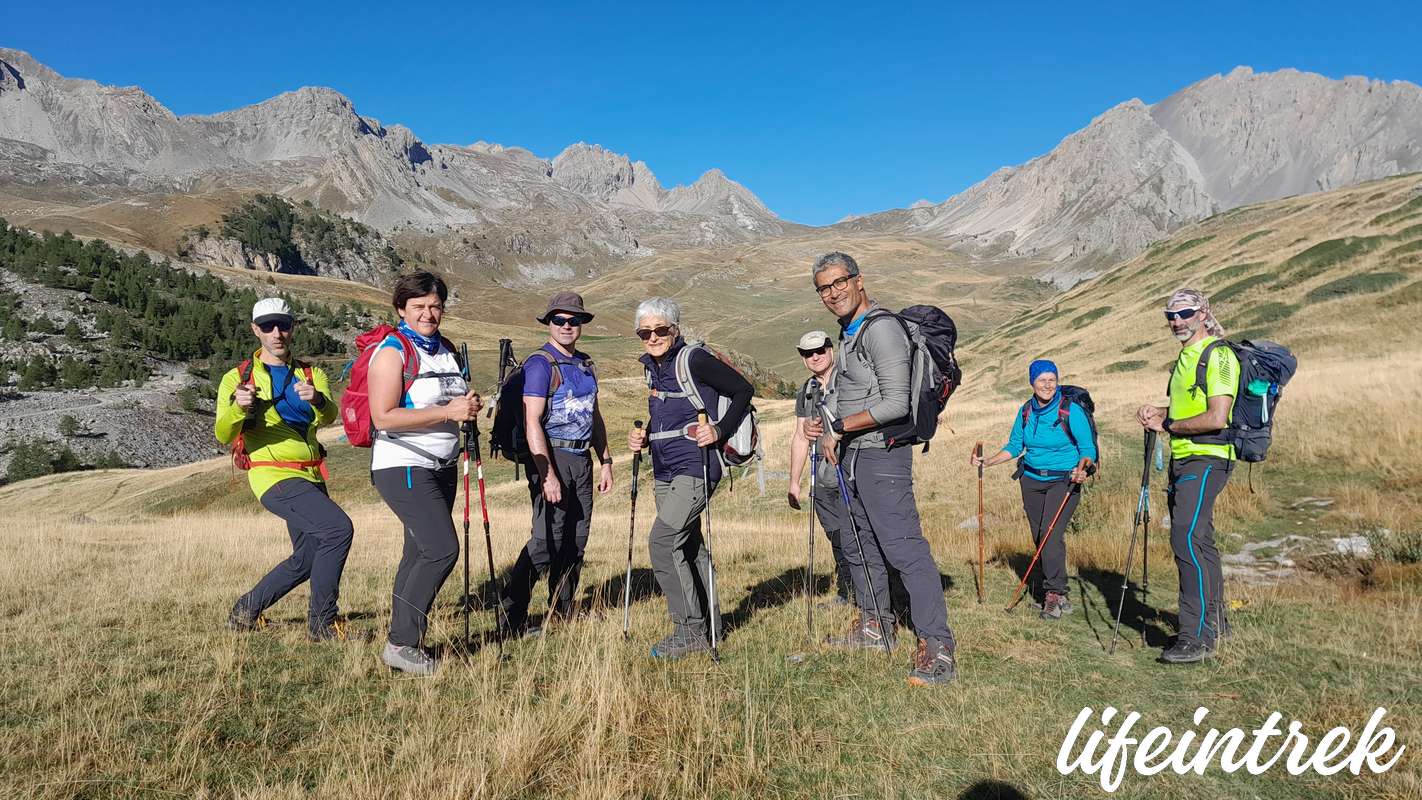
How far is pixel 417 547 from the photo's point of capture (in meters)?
5.51

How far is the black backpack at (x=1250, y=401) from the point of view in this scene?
6.12 meters

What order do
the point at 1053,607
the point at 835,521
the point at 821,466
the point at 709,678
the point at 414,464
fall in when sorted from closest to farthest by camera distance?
the point at 709,678, the point at 414,464, the point at 1053,607, the point at 821,466, the point at 835,521

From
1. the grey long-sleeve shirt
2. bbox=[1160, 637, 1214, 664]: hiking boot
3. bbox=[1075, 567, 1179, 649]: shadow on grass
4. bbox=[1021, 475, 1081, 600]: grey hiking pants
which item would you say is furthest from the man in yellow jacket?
bbox=[1021, 475, 1081, 600]: grey hiking pants

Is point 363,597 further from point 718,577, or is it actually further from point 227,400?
point 718,577

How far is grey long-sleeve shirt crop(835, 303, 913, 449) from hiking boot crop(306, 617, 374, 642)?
4.45m

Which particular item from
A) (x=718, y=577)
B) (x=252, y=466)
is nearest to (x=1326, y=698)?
(x=718, y=577)

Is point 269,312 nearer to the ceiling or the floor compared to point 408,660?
nearer to the ceiling

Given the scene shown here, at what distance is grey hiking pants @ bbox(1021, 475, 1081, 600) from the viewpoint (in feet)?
26.8

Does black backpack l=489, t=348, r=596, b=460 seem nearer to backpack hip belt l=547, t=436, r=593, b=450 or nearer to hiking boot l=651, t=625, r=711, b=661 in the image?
backpack hip belt l=547, t=436, r=593, b=450

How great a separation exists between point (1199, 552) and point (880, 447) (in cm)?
296

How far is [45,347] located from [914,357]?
90.4 metres

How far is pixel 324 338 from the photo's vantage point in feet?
270

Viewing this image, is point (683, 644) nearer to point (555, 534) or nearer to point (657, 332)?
point (555, 534)

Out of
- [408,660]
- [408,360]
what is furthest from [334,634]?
[408,360]
